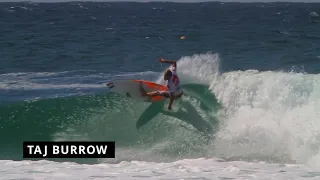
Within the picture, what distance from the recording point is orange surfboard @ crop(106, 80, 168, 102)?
17.6 m

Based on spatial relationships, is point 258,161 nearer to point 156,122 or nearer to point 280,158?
point 280,158

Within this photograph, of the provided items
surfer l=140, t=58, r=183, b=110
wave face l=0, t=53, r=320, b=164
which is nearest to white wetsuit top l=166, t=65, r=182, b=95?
surfer l=140, t=58, r=183, b=110

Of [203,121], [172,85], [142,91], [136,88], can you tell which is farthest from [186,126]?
[136,88]

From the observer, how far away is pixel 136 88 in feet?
58.4

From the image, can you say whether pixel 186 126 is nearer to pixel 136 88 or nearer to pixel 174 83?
pixel 174 83

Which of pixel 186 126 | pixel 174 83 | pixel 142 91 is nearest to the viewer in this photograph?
pixel 174 83

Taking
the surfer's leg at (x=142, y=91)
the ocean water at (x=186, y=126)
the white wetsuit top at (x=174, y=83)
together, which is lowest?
the ocean water at (x=186, y=126)

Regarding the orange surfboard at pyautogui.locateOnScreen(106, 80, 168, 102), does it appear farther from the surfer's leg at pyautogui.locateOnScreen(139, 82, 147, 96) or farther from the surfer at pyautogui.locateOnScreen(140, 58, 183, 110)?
the surfer at pyautogui.locateOnScreen(140, 58, 183, 110)

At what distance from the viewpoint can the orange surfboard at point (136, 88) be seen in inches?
693

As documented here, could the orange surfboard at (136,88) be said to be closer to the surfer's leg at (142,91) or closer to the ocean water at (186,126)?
the surfer's leg at (142,91)

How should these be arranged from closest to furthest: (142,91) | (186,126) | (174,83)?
1. (174,83)
2. (186,126)
3. (142,91)

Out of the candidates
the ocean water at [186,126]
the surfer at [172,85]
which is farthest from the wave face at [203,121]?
the surfer at [172,85]

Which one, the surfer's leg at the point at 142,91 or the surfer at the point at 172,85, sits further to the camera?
the surfer's leg at the point at 142,91

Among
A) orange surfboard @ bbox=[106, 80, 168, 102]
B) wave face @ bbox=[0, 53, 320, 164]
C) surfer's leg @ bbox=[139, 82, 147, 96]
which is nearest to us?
wave face @ bbox=[0, 53, 320, 164]
